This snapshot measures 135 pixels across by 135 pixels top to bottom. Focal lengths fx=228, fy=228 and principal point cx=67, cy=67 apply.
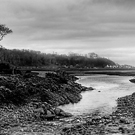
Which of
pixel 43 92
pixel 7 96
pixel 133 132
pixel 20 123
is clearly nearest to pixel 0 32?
pixel 43 92

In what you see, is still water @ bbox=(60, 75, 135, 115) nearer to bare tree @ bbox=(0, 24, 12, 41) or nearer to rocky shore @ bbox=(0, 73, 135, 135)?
rocky shore @ bbox=(0, 73, 135, 135)

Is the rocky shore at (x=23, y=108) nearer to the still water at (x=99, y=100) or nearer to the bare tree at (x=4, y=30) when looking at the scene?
the still water at (x=99, y=100)

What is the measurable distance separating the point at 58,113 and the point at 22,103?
4.33m

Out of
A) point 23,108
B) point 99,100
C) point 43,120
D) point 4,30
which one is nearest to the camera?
point 43,120

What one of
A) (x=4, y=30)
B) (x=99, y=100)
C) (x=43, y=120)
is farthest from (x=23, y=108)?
(x=4, y=30)

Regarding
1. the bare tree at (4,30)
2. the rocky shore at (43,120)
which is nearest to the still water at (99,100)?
the rocky shore at (43,120)

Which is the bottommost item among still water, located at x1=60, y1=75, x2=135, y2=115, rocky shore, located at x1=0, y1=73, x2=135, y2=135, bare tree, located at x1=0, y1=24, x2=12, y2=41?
still water, located at x1=60, y1=75, x2=135, y2=115

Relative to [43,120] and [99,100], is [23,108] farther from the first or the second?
[99,100]

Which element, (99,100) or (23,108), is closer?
(23,108)

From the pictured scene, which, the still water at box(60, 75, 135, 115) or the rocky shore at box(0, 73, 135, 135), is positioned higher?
the rocky shore at box(0, 73, 135, 135)

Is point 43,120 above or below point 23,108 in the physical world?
below

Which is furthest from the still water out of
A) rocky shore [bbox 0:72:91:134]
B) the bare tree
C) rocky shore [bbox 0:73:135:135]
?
the bare tree

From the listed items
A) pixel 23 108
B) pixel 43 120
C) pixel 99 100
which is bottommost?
pixel 99 100

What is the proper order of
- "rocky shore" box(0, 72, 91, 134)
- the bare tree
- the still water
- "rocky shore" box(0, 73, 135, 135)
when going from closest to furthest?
1. "rocky shore" box(0, 73, 135, 135)
2. "rocky shore" box(0, 72, 91, 134)
3. the still water
4. the bare tree
